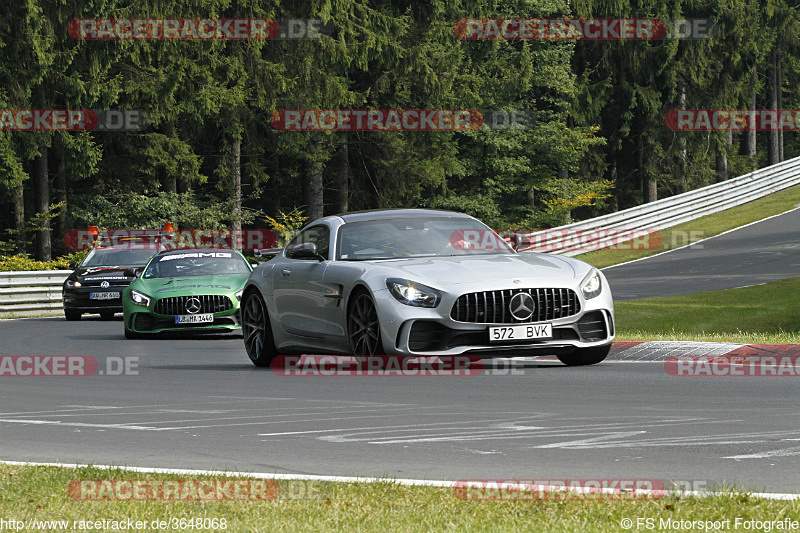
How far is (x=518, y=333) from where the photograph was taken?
38.2 ft

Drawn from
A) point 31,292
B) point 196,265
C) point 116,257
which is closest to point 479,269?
point 196,265

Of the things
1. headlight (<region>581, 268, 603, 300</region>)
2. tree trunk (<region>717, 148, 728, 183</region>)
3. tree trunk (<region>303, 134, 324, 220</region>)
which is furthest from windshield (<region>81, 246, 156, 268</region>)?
tree trunk (<region>717, 148, 728, 183</region>)

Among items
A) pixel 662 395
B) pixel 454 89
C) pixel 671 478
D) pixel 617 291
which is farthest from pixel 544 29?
pixel 671 478

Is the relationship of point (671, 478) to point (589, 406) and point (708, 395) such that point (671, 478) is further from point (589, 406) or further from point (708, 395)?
point (708, 395)

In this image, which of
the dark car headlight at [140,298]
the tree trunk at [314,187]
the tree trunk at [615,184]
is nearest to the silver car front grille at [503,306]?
the dark car headlight at [140,298]

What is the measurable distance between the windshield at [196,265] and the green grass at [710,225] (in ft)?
56.0

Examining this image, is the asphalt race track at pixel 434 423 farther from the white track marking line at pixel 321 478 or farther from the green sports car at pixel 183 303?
the green sports car at pixel 183 303

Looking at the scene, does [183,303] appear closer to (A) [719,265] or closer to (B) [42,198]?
(A) [719,265]

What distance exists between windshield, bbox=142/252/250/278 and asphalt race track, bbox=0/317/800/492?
22.4 ft

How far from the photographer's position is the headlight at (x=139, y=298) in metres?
19.5

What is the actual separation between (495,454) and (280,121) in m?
39.7

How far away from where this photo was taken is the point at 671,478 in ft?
21.8

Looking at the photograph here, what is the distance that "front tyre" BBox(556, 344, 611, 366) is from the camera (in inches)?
500

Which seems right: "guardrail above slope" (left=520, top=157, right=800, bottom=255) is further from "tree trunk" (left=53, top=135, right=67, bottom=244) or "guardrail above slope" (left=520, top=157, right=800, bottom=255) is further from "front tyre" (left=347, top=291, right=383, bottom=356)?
"front tyre" (left=347, top=291, right=383, bottom=356)
